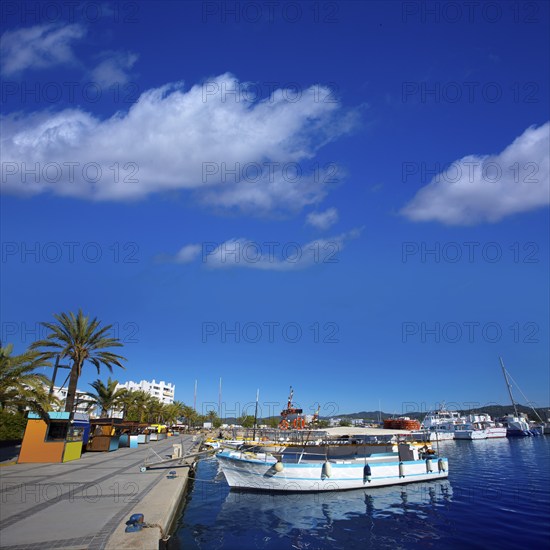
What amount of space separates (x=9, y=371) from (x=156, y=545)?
2025 centimetres

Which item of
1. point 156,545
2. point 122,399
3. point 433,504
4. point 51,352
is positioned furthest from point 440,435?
point 156,545

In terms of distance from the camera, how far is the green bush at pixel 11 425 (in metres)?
30.2

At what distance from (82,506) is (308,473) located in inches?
557

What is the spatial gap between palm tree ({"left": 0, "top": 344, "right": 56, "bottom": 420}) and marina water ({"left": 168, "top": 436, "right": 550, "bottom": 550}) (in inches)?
461

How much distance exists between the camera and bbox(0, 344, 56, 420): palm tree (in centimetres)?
2388

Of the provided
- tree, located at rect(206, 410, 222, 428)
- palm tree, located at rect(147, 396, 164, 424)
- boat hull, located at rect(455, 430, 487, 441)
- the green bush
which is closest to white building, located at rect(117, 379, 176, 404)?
tree, located at rect(206, 410, 222, 428)

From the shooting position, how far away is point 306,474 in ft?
77.9

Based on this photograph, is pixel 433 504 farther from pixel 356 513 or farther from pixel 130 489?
pixel 130 489

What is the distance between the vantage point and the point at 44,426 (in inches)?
1071

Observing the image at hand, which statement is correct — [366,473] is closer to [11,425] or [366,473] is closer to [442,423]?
[11,425]

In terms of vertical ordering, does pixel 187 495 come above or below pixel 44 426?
below

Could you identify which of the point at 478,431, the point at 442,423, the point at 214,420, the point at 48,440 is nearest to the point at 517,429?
the point at 478,431

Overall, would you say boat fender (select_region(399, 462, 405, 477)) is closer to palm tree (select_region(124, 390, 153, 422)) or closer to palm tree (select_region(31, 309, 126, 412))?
palm tree (select_region(31, 309, 126, 412))

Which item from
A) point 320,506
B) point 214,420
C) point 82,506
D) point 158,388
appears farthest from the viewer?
point 158,388
